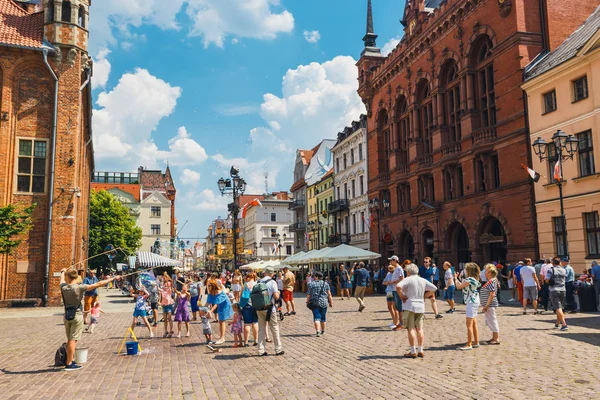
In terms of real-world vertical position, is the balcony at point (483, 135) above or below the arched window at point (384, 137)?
below

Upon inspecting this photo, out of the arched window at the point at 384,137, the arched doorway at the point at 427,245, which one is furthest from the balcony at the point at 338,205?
the arched doorway at the point at 427,245

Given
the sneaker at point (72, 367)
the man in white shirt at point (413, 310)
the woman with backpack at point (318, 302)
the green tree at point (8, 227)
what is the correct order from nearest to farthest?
the sneaker at point (72, 367)
the man in white shirt at point (413, 310)
the woman with backpack at point (318, 302)
the green tree at point (8, 227)

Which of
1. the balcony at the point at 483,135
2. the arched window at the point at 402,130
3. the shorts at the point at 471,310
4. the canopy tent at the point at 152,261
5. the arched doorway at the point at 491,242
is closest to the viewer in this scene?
the shorts at the point at 471,310

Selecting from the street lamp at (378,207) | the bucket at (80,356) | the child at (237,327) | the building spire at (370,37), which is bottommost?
the bucket at (80,356)

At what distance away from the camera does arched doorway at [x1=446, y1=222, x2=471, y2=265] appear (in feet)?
109

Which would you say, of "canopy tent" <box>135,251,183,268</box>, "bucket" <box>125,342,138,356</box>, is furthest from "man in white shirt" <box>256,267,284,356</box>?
"canopy tent" <box>135,251,183,268</box>

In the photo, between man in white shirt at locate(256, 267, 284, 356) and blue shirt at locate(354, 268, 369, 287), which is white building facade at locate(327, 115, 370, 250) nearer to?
blue shirt at locate(354, 268, 369, 287)

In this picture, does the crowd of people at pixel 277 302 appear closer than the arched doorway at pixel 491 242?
Yes

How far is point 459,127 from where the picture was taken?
3322 cm

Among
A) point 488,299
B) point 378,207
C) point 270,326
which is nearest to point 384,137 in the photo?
point 378,207

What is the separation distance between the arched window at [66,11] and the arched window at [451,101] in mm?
22879

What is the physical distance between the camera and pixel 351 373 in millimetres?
8656

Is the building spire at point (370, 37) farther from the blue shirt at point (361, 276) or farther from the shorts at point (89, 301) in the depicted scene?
the shorts at point (89, 301)

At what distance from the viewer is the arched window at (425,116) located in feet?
120
